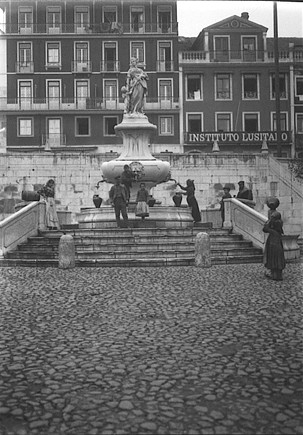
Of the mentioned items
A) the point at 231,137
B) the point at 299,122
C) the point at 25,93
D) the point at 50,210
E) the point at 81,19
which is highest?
the point at 81,19

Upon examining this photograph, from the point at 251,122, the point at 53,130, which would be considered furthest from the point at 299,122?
the point at 53,130

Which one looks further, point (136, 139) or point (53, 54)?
point (53, 54)

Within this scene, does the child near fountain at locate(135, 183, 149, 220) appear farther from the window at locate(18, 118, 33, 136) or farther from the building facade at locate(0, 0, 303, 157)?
the window at locate(18, 118, 33, 136)

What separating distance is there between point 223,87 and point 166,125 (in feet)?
15.4

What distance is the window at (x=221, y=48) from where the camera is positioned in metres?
45.2

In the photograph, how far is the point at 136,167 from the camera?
22.1 m

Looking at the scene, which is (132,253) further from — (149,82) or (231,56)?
(231,56)

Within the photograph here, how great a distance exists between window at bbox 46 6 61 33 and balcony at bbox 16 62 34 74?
2.54 metres

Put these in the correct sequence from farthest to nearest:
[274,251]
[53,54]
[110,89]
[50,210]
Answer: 1. [110,89]
2. [53,54]
3. [50,210]
4. [274,251]

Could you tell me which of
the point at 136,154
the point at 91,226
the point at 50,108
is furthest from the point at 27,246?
the point at 50,108

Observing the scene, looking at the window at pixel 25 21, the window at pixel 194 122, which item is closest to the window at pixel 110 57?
the window at pixel 25 21

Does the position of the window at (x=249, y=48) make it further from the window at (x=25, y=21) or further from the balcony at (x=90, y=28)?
the window at (x=25, y=21)

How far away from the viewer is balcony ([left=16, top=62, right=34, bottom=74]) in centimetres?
4328

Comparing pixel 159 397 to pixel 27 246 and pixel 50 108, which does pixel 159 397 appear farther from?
pixel 50 108
